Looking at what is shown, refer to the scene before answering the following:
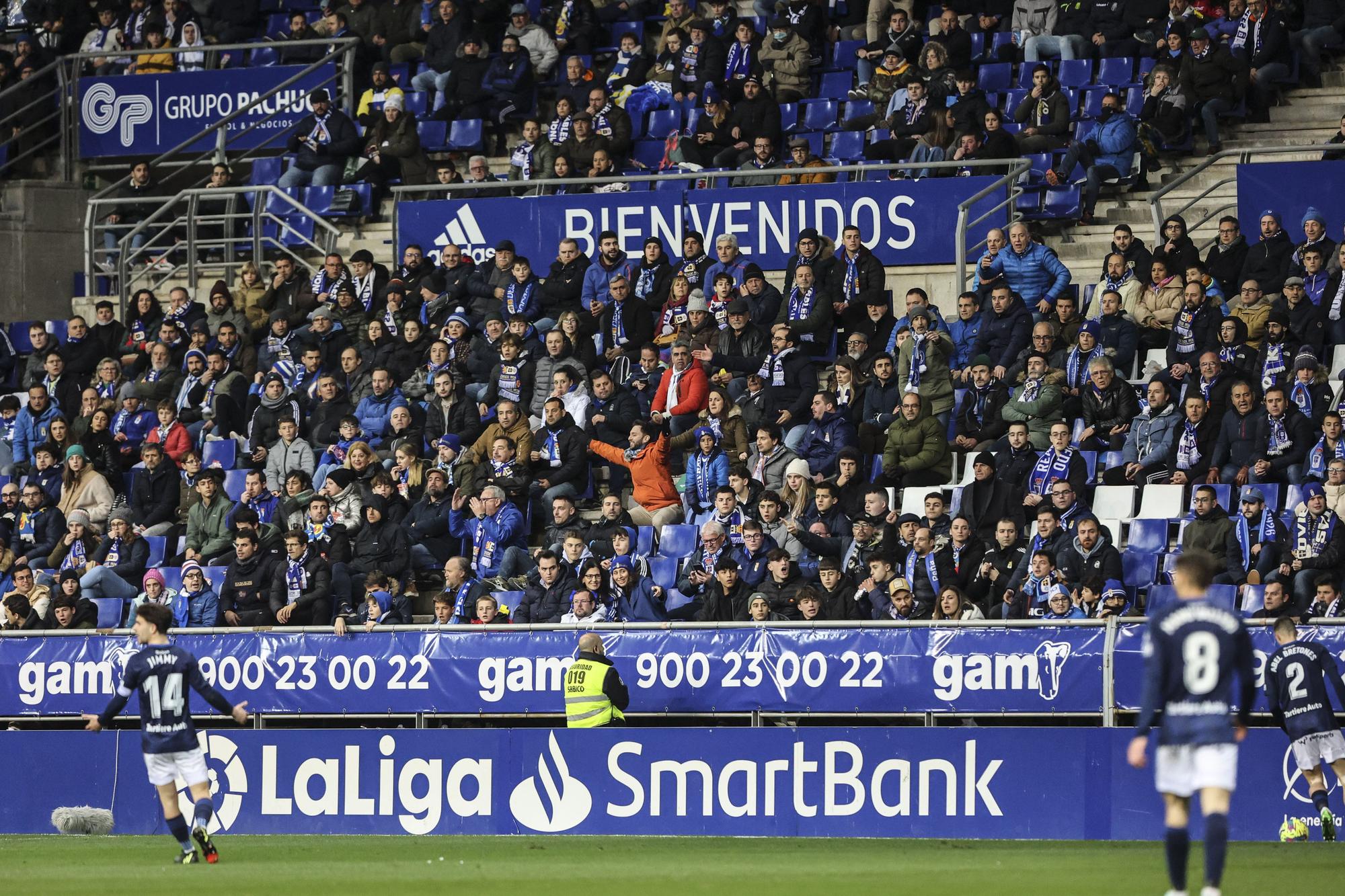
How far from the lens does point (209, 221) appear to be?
2566 cm

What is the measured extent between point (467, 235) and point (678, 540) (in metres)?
5.95

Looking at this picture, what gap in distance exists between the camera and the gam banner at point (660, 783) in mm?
14953

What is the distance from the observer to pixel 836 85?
24.4 metres

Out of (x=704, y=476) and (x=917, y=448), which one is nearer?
(x=917, y=448)

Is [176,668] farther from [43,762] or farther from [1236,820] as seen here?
[1236,820]

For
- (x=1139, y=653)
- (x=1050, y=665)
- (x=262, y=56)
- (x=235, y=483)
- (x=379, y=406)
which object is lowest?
(x=1050, y=665)

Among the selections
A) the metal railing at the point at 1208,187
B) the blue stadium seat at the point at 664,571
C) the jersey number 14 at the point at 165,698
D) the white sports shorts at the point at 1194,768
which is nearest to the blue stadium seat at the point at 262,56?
the metal railing at the point at 1208,187

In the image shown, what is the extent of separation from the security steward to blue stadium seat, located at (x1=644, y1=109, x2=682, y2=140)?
32.3 ft

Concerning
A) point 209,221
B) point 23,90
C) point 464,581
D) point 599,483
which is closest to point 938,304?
point 599,483

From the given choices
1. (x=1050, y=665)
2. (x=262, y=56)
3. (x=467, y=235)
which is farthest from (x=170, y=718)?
(x=262, y=56)

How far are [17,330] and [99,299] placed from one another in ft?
3.37

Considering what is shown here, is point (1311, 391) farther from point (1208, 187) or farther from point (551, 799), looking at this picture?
point (551, 799)

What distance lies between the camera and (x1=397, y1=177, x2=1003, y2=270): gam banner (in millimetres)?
21672

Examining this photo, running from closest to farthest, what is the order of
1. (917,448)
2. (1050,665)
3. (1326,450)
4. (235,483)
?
(1050,665)
(1326,450)
(917,448)
(235,483)
